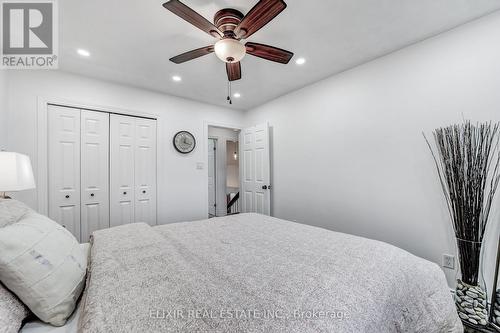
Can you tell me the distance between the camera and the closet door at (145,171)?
10.1 feet

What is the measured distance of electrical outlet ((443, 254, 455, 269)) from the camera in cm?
186

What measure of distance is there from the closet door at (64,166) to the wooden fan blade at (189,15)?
7.28ft

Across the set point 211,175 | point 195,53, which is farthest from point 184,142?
point 195,53

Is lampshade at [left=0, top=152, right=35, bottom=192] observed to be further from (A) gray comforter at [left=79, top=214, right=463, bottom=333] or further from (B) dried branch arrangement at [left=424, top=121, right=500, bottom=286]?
(B) dried branch arrangement at [left=424, top=121, right=500, bottom=286]

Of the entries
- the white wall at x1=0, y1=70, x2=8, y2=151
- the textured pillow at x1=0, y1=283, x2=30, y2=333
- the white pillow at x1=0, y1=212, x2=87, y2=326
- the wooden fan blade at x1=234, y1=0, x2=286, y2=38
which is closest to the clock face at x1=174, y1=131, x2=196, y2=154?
the white wall at x1=0, y1=70, x2=8, y2=151

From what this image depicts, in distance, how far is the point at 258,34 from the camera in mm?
1923

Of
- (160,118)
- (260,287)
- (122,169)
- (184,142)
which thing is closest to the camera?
(260,287)

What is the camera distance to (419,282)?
45.1 inches

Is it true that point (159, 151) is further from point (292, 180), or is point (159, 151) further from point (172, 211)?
point (292, 180)

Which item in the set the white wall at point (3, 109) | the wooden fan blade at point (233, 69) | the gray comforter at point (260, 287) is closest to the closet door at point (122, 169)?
the white wall at point (3, 109)

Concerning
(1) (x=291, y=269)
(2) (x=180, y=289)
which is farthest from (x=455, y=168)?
(2) (x=180, y=289)

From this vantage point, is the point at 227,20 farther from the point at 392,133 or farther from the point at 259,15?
the point at 392,133

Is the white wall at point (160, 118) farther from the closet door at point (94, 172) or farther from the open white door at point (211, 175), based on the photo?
the open white door at point (211, 175)

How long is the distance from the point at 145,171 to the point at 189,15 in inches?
93.6
